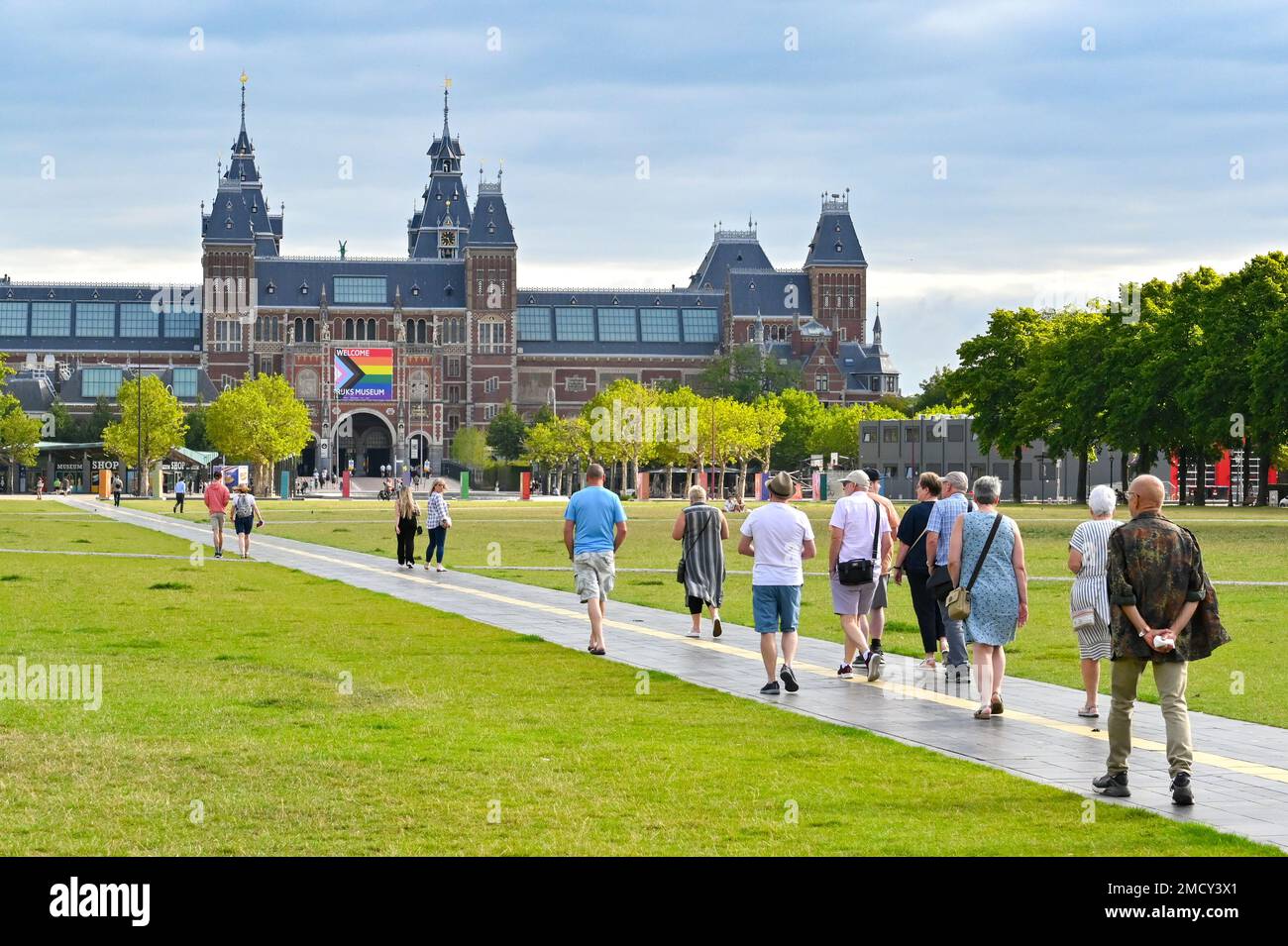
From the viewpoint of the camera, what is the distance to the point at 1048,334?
84750 mm

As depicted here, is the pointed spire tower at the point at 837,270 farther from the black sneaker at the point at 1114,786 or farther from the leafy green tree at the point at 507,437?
the black sneaker at the point at 1114,786

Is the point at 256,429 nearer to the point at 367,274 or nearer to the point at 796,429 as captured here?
the point at 796,429

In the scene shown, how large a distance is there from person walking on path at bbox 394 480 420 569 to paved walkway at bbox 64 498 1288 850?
7.77 meters

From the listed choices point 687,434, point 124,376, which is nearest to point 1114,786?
point 687,434

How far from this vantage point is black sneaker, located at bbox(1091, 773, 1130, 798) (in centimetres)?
1023

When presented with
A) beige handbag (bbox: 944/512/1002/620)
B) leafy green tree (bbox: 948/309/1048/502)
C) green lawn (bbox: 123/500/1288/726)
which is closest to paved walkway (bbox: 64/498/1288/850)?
green lawn (bbox: 123/500/1288/726)

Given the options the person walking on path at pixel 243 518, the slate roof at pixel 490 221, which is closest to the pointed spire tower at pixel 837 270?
the slate roof at pixel 490 221

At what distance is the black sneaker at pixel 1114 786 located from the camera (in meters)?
10.2

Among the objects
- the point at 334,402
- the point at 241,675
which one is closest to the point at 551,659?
the point at 241,675

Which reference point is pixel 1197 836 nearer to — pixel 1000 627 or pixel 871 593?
pixel 1000 627

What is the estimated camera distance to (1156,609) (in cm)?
1032

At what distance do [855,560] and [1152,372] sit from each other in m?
52.2

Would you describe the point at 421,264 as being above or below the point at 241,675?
above
